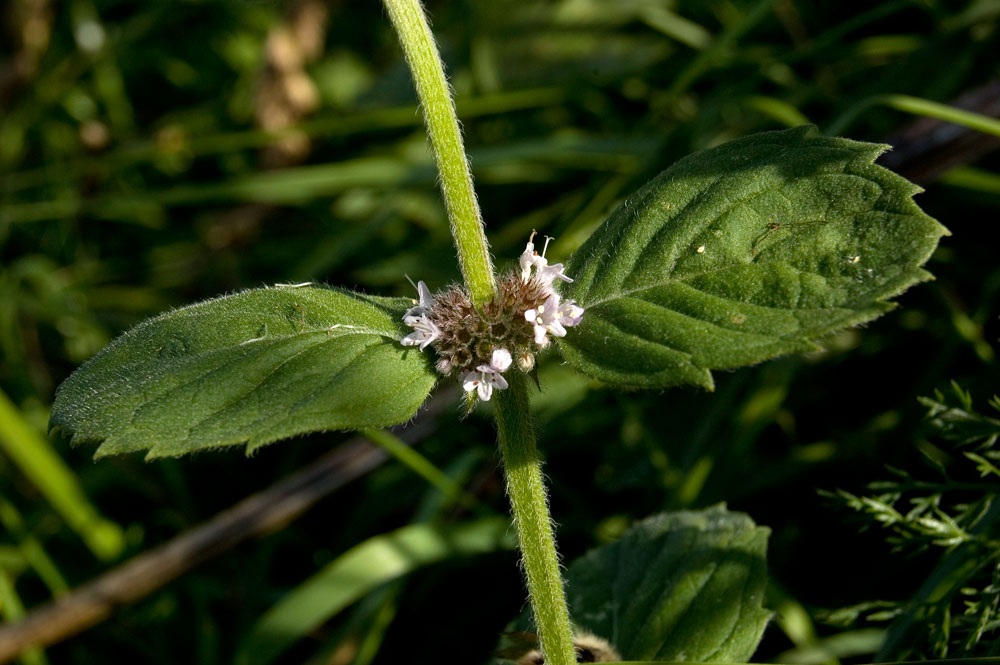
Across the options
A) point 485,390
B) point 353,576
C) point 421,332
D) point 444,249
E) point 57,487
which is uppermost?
point 444,249

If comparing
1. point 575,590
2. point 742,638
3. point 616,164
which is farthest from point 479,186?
point 742,638

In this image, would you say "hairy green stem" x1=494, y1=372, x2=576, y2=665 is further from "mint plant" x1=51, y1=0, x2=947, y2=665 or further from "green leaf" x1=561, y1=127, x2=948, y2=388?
"green leaf" x1=561, y1=127, x2=948, y2=388

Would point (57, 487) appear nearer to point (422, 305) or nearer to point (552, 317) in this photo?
point (422, 305)

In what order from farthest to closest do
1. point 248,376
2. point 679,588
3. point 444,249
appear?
point 444,249 → point 679,588 → point 248,376

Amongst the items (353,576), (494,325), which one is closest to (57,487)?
(353,576)

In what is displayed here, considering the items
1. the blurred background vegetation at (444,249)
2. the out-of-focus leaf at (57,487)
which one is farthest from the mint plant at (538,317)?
the out-of-focus leaf at (57,487)

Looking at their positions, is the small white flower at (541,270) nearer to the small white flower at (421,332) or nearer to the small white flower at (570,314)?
the small white flower at (570,314)

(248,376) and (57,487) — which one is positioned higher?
(57,487)
